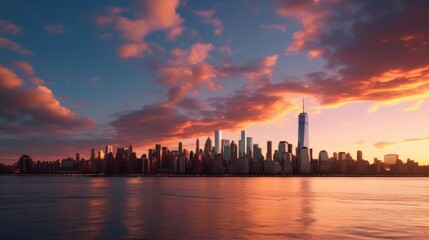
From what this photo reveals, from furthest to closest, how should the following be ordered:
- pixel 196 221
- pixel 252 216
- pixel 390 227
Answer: pixel 252 216, pixel 196 221, pixel 390 227

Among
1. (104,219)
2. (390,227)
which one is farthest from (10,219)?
(390,227)

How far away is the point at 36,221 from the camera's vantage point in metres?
59.7

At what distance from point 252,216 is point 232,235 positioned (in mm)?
18416

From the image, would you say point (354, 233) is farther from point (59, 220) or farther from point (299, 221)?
point (59, 220)

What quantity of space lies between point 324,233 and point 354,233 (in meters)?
3.63

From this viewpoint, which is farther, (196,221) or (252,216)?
(252,216)

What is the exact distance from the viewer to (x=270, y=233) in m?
49.0

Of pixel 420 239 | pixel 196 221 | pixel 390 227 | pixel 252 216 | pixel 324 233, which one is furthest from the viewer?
pixel 252 216

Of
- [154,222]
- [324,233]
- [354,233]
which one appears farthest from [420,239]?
[154,222]

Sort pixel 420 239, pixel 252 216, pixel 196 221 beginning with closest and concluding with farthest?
pixel 420 239 < pixel 196 221 < pixel 252 216

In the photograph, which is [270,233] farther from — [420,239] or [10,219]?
[10,219]

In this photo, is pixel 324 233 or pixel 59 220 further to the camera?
pixel 59 220

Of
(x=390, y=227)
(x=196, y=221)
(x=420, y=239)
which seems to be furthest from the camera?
(x=196, y=221)

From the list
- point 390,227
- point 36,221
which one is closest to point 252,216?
point 390,227
